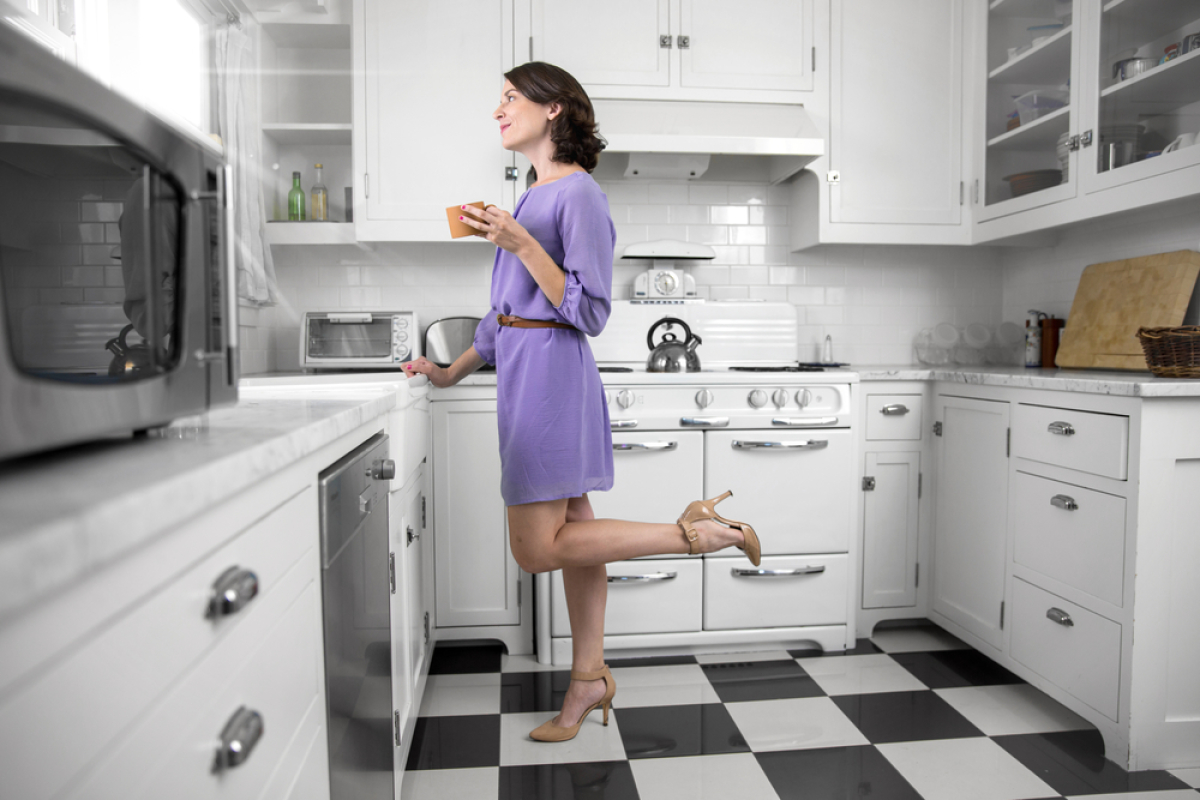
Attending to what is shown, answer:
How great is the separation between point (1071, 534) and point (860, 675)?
751 mm

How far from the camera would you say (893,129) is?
2889mm

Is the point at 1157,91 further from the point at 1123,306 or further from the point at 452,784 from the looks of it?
the point at 452,784

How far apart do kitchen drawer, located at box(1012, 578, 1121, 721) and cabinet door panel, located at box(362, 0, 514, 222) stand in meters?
2.18

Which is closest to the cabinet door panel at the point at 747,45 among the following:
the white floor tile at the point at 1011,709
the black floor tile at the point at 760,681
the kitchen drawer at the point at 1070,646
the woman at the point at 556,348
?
the woman at the point at 556,348

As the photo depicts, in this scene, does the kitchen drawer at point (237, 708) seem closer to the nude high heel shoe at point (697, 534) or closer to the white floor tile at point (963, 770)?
the nude high heel shoe at point (697, 534)

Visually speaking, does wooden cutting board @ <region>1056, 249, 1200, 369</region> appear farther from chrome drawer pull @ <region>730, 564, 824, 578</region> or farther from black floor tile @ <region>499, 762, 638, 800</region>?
black floor tile @ <region>499, 762, 638, 800</region>

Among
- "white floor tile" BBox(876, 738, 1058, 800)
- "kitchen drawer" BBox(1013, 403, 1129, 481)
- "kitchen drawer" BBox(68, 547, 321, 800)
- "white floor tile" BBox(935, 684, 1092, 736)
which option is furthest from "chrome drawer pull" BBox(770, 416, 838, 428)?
"kitchen drawer" BBox(68, 547, 321, 800)

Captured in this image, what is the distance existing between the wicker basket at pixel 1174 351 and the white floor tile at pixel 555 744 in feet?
5.40

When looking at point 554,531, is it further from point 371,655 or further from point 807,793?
point 807,793

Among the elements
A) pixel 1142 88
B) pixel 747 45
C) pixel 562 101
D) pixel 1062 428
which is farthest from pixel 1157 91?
pixel 562 101

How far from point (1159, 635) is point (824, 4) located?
7.78 ft

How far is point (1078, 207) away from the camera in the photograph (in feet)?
7.81

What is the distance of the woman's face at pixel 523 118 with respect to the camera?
175 centimetres

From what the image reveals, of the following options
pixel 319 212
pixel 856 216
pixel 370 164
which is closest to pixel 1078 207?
pixel 856 216
